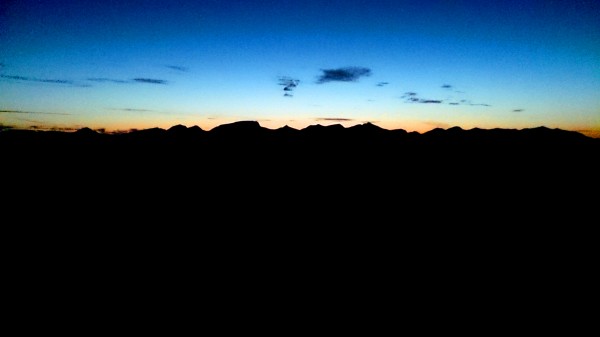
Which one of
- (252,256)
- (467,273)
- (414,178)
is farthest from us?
(414,178)

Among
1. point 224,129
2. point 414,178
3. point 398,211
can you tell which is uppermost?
point 224,129

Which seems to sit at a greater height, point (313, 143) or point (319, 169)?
point (313, 143)

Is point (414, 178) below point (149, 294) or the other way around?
the other way around

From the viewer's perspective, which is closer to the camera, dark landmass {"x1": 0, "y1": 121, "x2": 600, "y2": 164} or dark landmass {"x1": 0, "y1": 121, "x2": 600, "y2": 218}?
dark landmass {"x1": 0, "y1": 121, "x2": 600, "y2": 218}

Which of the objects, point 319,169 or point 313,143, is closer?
point 319,169

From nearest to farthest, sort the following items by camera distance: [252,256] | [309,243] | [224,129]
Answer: [252,256] → [309,243] → [224,129]

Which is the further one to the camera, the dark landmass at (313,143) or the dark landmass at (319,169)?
the dark landmass at (313,143)

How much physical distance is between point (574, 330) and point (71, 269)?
46.2 feet

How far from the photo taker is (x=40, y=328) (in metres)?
7.35

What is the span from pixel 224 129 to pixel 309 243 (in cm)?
1697

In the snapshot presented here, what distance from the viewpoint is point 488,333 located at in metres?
7.35

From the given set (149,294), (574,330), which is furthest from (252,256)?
(574,330)

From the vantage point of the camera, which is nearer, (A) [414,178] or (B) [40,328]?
(B) [40,328]

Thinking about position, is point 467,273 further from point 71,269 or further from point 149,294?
point 71,269
